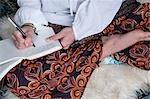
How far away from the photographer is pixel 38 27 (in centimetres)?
138

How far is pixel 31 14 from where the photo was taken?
4.53ft

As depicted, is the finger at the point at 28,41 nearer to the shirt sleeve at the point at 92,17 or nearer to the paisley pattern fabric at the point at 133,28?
the shirt sleeve at the point at 92,17

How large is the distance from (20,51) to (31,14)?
19 cm

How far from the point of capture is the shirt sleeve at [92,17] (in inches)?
53.3

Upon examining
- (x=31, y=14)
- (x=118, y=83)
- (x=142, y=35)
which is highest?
(x=31, y=14)

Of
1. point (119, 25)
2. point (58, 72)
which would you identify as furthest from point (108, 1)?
point (58, 72)

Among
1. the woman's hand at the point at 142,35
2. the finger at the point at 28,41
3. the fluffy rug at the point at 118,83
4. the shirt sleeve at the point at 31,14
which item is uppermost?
the shirt sleeve at the point at 31,14

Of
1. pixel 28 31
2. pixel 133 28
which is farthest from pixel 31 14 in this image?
pixel 133 28

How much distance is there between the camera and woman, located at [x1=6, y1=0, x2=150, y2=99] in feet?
4.09

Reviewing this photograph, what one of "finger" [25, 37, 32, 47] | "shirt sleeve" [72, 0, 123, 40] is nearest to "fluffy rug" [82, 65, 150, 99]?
"shirt sleeve" [72, 0, 123, 40]

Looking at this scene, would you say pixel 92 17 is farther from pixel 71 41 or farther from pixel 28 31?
pixel 28 31

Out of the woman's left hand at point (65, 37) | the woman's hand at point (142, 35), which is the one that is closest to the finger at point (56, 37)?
the woman's left hand at point (65, 37)

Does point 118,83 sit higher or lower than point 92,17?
lower

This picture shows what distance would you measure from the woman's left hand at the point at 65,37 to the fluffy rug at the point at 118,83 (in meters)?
0.16
